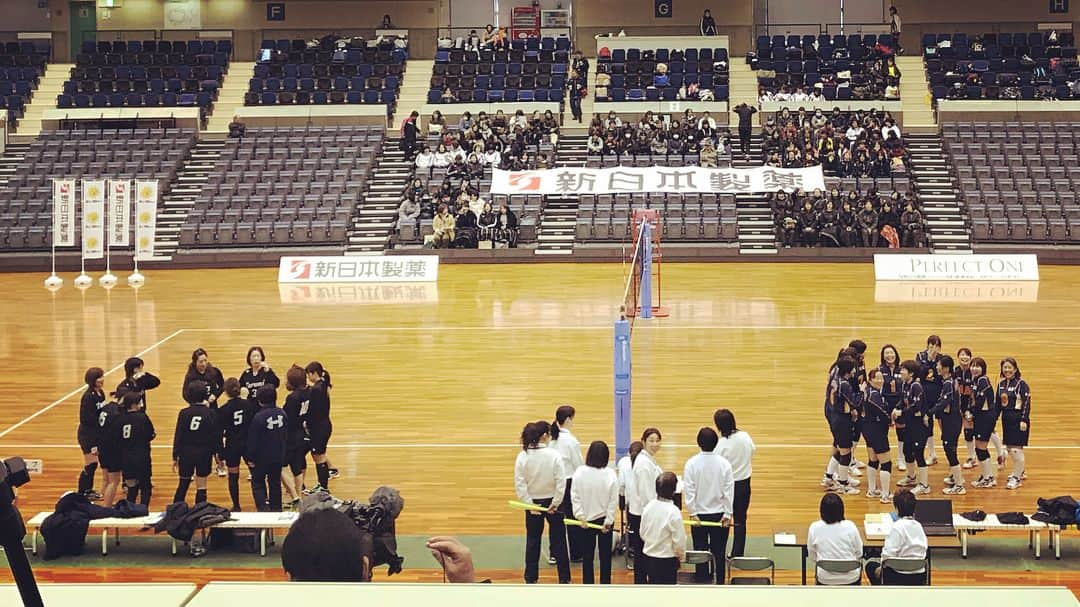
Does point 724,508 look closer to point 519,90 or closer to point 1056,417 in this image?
point 1056,417

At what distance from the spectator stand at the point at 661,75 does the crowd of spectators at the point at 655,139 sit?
2.34 meters

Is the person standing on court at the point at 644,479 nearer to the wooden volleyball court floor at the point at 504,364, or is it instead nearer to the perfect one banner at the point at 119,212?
the wooden volleyball court floor at the point at 504,364

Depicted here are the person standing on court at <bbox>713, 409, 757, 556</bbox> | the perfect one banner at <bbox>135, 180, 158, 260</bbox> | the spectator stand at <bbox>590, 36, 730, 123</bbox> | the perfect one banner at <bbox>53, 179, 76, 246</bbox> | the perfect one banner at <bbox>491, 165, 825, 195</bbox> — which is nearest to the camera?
the person standing on court at <bbox>713, 409, 757, 556</bbox>

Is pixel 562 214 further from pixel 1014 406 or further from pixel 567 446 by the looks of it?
pixel 567 446

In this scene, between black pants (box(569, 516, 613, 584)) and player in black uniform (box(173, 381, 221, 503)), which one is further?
player in black uniform (box(173, 381, 221, 503))

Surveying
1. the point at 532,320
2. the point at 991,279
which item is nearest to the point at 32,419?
the point at 532,320

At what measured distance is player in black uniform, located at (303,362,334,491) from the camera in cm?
1188

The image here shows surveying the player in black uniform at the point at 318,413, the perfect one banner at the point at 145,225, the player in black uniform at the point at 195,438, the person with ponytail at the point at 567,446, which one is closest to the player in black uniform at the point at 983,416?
the person with ponytail at the point at 567,446

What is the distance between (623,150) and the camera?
3325 cm

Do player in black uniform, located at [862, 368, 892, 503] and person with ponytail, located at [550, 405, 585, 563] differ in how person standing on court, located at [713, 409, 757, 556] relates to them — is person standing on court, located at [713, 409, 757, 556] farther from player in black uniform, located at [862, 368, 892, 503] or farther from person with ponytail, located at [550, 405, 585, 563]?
player in black uniform, located at [862, 368, 892, 503]

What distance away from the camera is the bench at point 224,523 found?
1032cm

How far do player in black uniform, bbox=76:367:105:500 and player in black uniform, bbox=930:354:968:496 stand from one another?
7.64 metres

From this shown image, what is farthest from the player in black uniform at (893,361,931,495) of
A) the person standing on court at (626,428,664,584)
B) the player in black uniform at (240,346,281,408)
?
the player in black uniform at (240,346,281,408)

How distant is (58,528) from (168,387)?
23.2 feet
